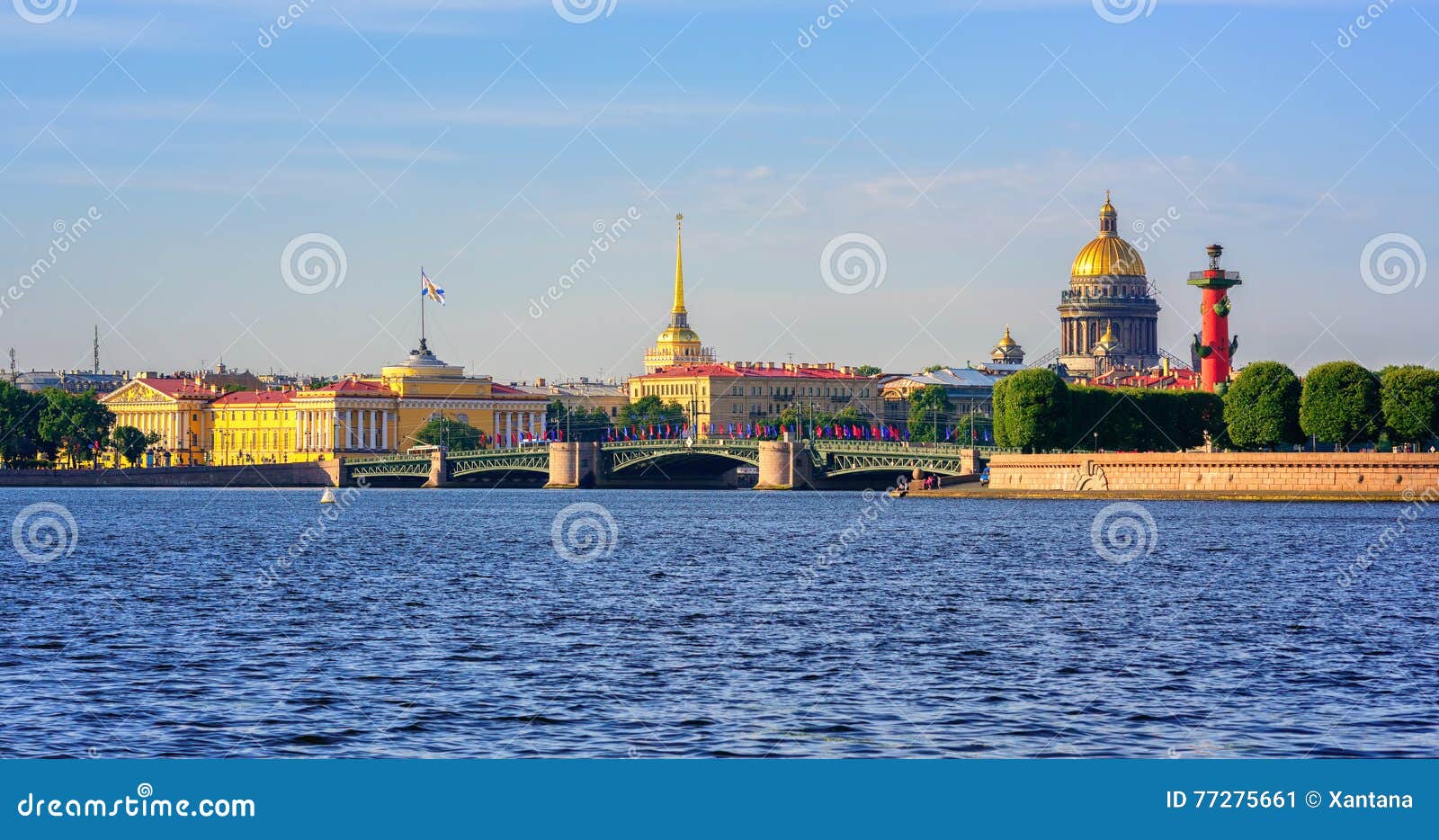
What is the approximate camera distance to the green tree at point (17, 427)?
10862cm

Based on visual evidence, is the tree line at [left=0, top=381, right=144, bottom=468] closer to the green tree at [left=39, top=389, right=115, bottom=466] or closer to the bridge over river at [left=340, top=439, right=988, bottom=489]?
the green tree at [left=39, top=389, right=115, bottom=466]

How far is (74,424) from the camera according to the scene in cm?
11050

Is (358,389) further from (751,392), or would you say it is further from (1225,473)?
(1225,473)

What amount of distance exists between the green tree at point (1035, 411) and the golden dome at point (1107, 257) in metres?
71.2

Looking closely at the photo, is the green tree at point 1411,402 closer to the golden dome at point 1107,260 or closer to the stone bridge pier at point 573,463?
the stone bridge pier at point 573,463

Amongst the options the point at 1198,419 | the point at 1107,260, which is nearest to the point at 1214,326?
the point at 1198,419

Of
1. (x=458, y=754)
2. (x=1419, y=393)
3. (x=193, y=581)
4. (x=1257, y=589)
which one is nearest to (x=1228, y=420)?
(x=1419, y=393)

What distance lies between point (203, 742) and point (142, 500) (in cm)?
6700

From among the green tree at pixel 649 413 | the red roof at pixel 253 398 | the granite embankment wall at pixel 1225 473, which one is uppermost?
the red roof at pixel 253 398

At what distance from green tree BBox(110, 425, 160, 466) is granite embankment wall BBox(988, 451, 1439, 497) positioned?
59845 millimetres

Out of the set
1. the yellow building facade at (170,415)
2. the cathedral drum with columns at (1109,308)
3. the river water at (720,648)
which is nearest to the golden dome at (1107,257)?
the cathedral drum with columns at (1109,308)

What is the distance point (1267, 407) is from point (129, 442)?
70.5 m

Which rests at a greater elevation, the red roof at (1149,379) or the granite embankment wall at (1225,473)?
the red roof at (1149,379)

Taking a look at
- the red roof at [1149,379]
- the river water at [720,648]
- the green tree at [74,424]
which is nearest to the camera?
the river water at [720,648]
